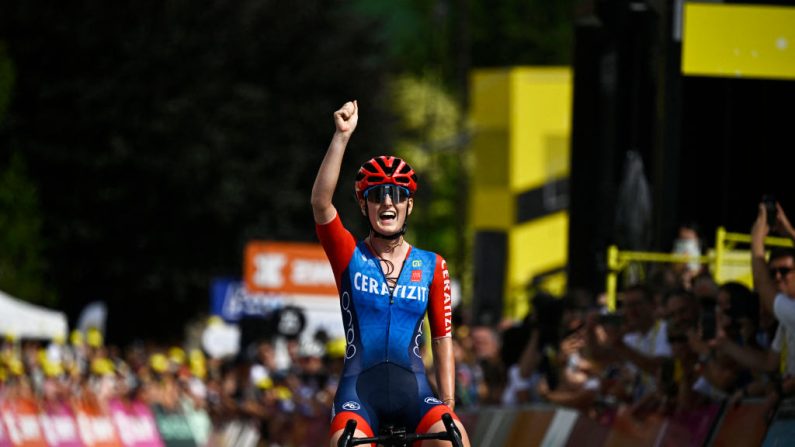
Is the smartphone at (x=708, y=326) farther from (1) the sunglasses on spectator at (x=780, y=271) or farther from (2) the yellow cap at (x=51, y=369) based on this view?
(2) the yellow cap at (x=51, y=369)

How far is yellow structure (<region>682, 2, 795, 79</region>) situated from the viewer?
1415cm

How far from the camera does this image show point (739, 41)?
14.4 meters

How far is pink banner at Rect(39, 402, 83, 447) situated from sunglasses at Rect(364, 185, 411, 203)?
68.3ft

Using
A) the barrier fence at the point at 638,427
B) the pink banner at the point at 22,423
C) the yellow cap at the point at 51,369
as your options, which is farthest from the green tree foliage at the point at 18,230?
the barrier fence at the point at 638,427

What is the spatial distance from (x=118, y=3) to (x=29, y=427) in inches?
788

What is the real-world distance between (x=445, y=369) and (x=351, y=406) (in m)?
0.62

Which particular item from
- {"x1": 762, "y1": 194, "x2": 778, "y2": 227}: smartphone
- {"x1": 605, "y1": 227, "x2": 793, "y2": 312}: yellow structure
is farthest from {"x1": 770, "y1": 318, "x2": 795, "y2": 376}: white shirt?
{"x1": 605, "y1": 227, "x2": 793, "y2": 312}: yellow structure

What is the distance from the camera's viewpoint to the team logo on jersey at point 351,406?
32.1ft

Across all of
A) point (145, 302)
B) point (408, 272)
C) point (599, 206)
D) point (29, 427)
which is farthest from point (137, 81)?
point (408, 272)

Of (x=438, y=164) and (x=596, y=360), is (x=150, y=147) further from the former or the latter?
(x=596, y=360)

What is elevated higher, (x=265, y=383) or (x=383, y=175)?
(x=383, y=175)

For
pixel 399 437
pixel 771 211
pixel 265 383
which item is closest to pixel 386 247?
pixel 399 437

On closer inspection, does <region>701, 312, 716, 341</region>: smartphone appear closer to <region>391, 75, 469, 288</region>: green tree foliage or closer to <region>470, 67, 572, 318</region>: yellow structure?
<region>470, 67, 572, 318</region>: yellow structure

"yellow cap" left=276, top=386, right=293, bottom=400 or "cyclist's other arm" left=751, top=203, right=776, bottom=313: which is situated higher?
"cyclist's other arm" left=751, top=203, right=776, bottom=313
